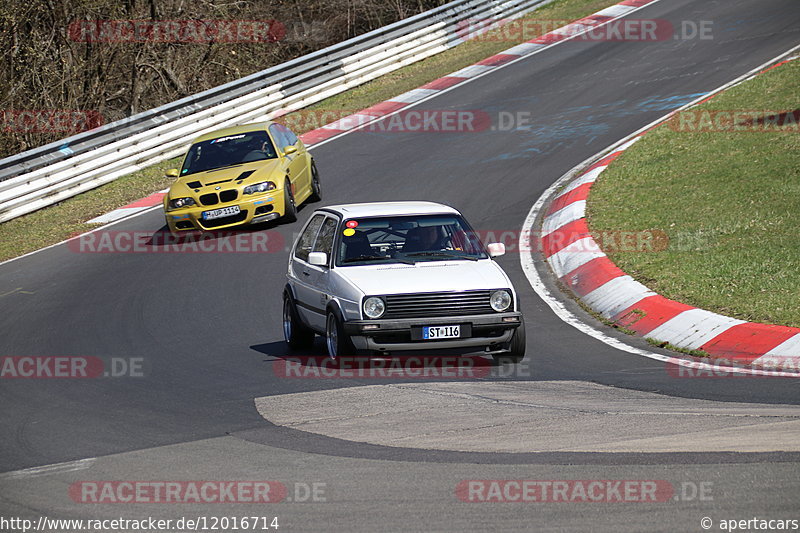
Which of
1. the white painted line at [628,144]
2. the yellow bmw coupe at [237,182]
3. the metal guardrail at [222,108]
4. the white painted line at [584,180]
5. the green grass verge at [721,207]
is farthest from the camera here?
the metal guardrail at [222,108]

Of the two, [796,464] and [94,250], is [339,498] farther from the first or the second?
[94,250]

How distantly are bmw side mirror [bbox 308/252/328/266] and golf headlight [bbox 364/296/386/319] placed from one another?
97 centimetres

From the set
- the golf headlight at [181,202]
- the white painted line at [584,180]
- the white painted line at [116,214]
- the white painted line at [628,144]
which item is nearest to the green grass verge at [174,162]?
the white painted line at [116,214]

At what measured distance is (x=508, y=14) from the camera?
1253 inches

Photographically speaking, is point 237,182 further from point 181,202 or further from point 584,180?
point 584,180

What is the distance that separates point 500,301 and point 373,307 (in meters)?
1.16

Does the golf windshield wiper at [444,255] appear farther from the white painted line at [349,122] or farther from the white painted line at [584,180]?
the white painted line at [349,122]

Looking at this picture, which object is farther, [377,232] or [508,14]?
[508,14]

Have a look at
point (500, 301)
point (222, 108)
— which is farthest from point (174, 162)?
point (500, 301)

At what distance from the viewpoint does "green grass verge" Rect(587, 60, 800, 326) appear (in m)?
10.8

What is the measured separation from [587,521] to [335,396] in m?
3.66

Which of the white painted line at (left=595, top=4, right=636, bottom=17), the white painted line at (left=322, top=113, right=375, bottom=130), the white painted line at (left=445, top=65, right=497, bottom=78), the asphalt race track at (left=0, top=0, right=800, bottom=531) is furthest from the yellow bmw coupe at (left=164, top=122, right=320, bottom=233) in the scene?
the white painted line at (left=595, top=4, right=636, bottom=17)

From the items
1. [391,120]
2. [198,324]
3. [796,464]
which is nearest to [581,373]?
[796,464]

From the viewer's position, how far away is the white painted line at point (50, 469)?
22.3ft
